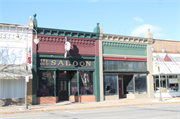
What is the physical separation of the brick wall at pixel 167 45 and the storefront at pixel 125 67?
1.14m

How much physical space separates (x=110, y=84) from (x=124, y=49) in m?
4.82

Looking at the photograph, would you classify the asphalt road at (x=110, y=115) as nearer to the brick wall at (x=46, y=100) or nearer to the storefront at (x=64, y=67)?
the brick wall at (x=46, y=100)

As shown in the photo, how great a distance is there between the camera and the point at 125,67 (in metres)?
24.9

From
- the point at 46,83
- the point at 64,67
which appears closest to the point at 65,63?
the point at 64,67

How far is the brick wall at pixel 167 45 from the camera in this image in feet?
89.9

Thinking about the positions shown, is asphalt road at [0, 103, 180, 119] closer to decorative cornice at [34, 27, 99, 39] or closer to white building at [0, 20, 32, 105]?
white building at [0, 20, 32, 105]

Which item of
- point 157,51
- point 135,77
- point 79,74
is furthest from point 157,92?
point 79,74

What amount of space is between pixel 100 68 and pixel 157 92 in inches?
345

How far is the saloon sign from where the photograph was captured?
20.9m

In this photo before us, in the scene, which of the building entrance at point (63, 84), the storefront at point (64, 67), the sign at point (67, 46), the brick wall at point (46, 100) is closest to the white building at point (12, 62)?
the storefront at point (64, 67)

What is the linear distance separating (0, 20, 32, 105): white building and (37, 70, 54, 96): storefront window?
1701mm

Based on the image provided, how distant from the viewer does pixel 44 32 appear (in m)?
21.2

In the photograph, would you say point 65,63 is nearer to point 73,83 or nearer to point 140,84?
point 73,83

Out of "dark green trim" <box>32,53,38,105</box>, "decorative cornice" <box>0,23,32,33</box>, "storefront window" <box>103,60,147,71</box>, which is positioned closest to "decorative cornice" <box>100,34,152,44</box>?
"storefront window" <box>103,60,147,71</box>
